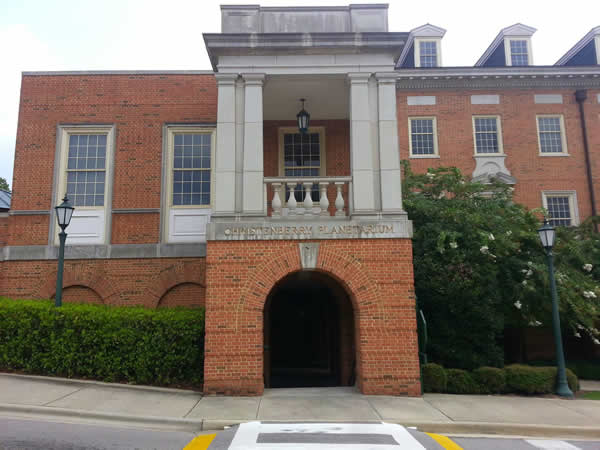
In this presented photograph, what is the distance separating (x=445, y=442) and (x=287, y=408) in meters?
2.93

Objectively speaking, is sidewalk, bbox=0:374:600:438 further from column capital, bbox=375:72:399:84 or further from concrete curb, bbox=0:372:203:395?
column capital, bbox=375:72:399:84

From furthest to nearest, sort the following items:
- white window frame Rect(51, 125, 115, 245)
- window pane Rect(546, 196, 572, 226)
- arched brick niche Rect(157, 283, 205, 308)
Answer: window pane Rect(546, 196, 572, 226), white window frame Rect(51, 125, 115, 245), arched brick niche Rect(157, 283, 205, 308)

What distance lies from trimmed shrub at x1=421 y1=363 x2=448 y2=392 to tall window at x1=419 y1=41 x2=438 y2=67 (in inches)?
590

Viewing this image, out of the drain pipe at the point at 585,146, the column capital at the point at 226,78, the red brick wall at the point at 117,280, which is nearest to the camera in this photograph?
the column capital at the point at 226,78

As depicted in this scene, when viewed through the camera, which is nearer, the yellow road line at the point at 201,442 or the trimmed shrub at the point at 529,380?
the yellow road line at the point at 201,442

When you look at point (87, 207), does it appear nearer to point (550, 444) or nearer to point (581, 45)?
point (550, 444)

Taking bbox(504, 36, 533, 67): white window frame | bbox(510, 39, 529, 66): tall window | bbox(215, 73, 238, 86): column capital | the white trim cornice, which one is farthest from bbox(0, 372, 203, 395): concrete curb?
the white trim cornice

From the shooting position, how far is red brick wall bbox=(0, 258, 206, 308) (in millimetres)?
12766

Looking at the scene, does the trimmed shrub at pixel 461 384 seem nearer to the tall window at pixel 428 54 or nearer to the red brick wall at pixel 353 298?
the red brick wall at pixel 353 298

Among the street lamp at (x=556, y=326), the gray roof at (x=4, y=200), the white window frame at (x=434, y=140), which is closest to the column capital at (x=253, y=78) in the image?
the street lamp at (x=556, y=326)

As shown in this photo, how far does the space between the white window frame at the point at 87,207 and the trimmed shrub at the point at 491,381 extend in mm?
10693

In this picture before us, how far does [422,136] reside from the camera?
1888 cm

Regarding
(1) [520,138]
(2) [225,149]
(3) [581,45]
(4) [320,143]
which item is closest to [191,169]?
(2) [225,149]

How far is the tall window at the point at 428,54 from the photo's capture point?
20312mm
